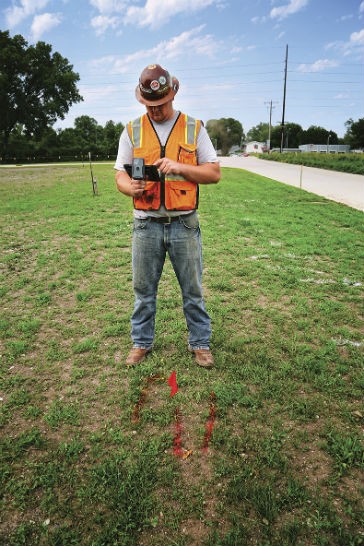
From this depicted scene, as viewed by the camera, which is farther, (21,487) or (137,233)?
(137,233)

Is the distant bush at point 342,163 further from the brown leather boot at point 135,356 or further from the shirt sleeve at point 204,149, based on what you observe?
the brown leather boot at point 135,356

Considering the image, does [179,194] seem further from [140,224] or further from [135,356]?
[135,356]

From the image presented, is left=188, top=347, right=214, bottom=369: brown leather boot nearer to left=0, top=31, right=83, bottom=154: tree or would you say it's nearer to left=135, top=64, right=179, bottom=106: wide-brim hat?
left=135, top=64, right=179, bottom=106: wide-brim hat

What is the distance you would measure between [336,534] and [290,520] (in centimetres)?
24

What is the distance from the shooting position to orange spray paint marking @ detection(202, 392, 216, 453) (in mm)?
2537

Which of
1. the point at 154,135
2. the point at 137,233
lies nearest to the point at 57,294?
the point at 137,233

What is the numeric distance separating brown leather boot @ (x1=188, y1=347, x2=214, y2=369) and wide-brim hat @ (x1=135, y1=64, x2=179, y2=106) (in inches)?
87.1

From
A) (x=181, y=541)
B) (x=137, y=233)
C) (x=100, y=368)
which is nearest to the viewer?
(x=181, y=541)

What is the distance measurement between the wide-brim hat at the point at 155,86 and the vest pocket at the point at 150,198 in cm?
61

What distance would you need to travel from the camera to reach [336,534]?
1962 millimetres

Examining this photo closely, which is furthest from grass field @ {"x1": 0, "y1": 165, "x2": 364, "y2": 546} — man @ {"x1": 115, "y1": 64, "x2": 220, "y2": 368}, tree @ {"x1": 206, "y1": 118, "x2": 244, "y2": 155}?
tree @ {"x1": 206, "y1": 118, "x2": 244, "y2": 155}

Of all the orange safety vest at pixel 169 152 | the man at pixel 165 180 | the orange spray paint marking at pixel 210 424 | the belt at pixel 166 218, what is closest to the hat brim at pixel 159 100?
the man at pixel 165 180

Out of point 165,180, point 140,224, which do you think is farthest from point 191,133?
point 140,224

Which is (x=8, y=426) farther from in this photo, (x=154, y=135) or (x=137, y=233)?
(x=154, y=135)
